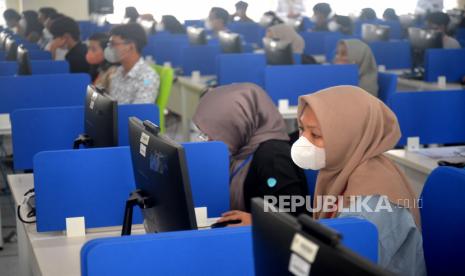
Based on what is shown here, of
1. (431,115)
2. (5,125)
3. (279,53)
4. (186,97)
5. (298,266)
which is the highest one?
(298,266)

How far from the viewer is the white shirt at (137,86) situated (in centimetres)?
475

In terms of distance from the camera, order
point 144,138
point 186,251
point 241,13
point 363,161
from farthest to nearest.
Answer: point 241,13 < point 363,161 < point 144,138 < point 186,251

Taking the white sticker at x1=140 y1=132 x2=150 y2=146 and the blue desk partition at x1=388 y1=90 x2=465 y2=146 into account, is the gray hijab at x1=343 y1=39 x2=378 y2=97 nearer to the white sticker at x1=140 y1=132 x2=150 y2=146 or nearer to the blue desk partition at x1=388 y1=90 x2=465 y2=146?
the blue desk partition at x1=388 y1=90 x2=465 y2=146

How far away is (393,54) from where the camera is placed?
7.86m

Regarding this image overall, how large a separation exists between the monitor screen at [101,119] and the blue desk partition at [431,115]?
68.3 inches

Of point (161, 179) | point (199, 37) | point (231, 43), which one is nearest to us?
point (161, 179)

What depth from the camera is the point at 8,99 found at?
4.82m

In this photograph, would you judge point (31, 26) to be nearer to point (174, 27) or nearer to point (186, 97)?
point (174, 27)

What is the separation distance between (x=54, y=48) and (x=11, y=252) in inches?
117

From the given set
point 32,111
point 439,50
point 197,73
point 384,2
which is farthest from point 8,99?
point 384,2

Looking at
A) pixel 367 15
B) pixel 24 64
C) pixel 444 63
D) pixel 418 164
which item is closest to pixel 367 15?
pixel 367 15

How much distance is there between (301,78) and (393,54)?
8.39ft

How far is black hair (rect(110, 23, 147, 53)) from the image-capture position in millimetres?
5014

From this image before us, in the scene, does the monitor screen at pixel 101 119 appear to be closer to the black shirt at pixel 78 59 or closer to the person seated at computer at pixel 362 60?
the person seated at computer at pixel 362 60
